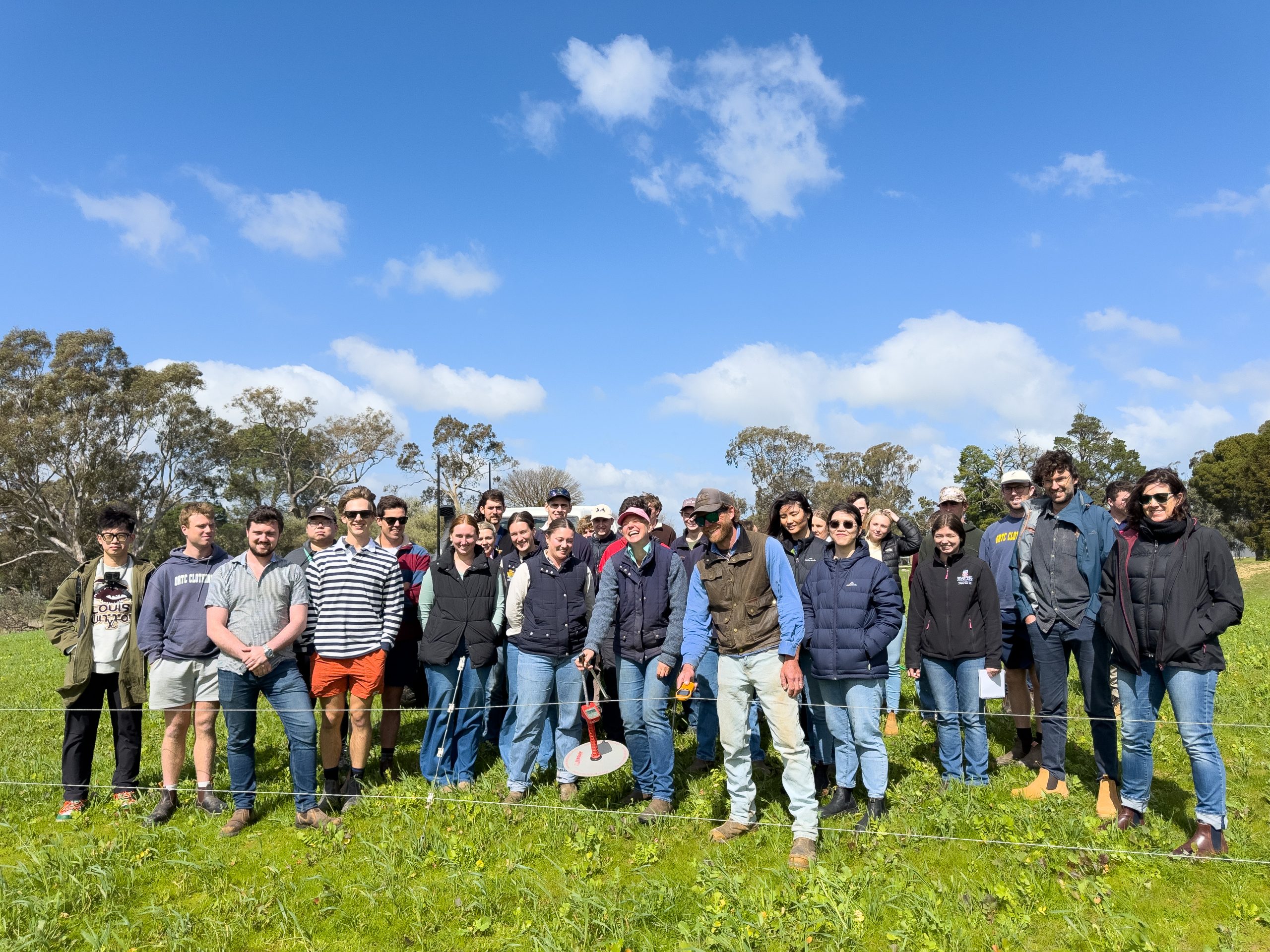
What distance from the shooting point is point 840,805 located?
16.8ft

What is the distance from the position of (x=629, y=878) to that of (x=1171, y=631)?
343 centimetres

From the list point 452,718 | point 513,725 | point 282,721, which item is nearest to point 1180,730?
point 513,725

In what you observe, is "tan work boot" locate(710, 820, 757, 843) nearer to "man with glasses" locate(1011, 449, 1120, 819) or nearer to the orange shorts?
"man with glasses" locate(1011, 449, 1120, 819)

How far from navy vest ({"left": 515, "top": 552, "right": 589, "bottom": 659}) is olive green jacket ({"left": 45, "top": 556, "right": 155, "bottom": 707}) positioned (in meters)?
2.90

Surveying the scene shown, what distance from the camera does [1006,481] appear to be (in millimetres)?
6195

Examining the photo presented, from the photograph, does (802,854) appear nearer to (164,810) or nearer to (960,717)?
(960,717)

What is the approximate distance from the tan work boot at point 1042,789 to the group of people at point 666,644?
0.7 inches

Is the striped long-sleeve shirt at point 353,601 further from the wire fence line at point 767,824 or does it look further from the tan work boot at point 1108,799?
the tan work boot at point 1108,799

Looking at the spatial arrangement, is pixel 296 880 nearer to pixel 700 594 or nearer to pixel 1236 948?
pixel 700 594

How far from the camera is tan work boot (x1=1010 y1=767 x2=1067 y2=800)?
516cm

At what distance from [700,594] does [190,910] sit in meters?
3.46

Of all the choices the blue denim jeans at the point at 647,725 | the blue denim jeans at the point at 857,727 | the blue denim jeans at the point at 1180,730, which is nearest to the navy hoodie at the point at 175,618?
the blue denim jeans at the point at 647,725

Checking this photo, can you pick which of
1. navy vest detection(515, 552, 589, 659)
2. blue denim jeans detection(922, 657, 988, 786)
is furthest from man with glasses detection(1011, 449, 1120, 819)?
navy vest detection(515, 552, 589, 659)

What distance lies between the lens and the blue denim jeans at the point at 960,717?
17.7 ft
